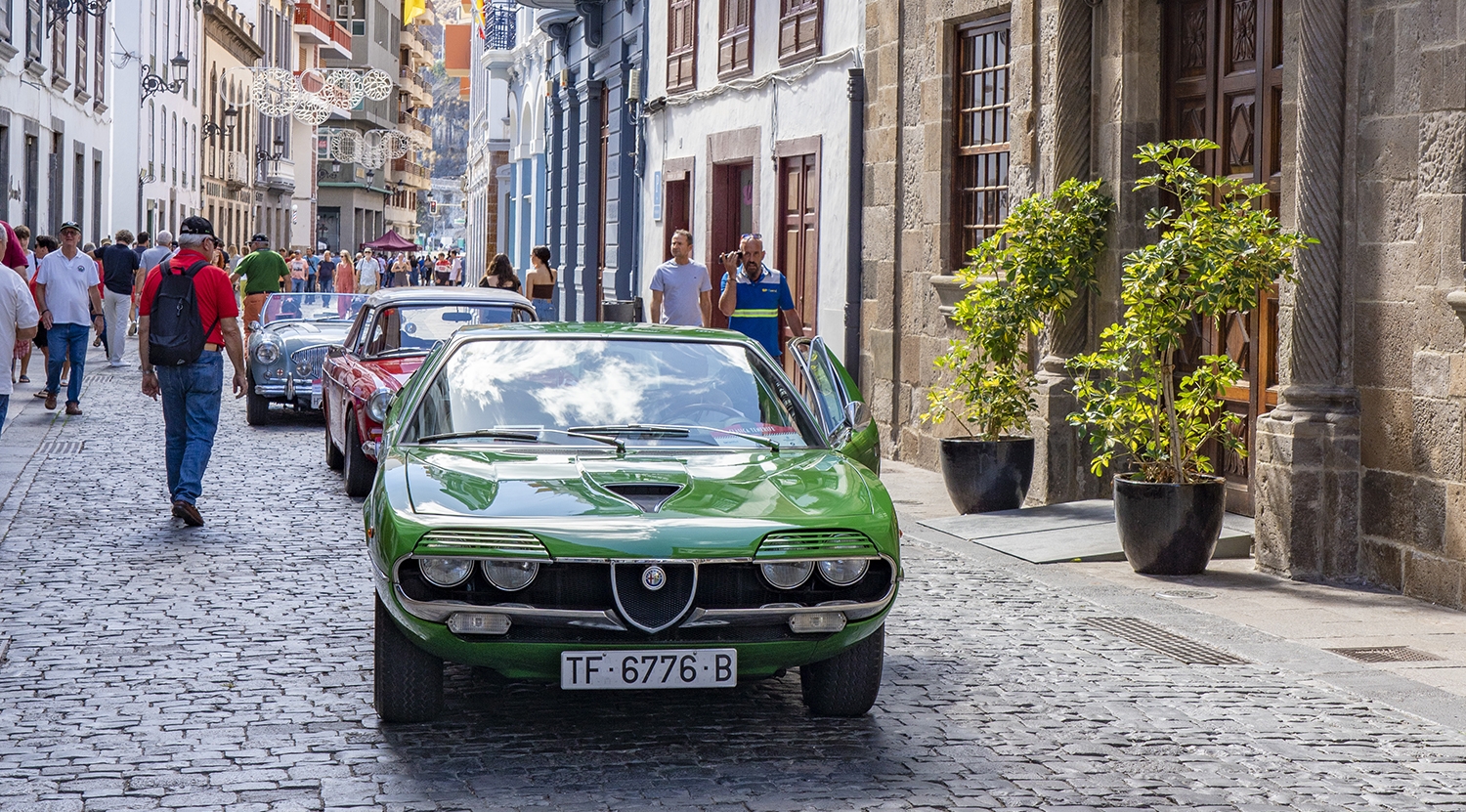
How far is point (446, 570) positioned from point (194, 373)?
5613mm

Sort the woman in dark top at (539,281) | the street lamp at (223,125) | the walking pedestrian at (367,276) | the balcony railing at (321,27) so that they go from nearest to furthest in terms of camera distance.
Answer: the woman in dark top at (539,281)
the walking pedestrian at (367,276)
the street lamp at (223,125)
the balcony railing at (321,27)

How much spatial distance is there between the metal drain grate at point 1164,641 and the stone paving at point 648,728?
0.12 meters

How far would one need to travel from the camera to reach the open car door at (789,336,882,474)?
279 inches

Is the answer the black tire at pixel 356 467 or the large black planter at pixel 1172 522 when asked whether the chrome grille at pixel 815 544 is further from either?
the black tire at pixel 356 467

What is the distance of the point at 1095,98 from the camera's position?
12.2 m

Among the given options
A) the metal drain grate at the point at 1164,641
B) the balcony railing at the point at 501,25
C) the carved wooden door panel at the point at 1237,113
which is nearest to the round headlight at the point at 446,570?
the metal drain grate at the point at 1164,641

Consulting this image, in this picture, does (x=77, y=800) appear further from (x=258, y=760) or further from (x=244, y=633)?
(x=244, y=633)

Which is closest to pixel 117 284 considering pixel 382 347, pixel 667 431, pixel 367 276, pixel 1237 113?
pixel 382 347

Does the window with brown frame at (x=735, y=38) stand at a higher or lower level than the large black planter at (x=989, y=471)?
higher

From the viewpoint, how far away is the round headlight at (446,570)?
5.49m

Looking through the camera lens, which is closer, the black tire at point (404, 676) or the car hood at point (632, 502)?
the car hood at point (632, 502)

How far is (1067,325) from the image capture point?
1227 cm

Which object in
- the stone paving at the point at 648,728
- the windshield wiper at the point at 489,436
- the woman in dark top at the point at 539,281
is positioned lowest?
the stone paving at the point at 648,728

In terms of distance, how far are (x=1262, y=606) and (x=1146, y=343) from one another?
5.59ft
